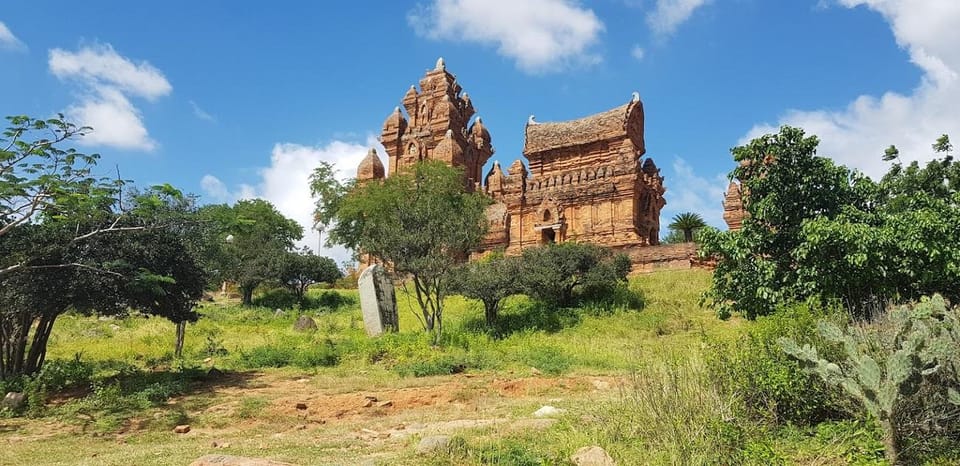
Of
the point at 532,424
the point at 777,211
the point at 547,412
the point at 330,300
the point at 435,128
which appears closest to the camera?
the point at 532,424

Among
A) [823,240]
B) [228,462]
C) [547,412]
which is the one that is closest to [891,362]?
[547,412]

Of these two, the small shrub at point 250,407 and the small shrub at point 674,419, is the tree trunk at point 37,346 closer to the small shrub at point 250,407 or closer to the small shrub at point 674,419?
the small shrub at point 250,407

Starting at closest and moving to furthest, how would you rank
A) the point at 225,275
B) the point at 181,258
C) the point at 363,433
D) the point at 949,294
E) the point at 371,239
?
the point at 363,433 < the point at 949,294 < the point at 181,258 < the point at 371,239 < the point at 225,275

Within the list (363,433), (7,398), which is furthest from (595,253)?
(7,398)

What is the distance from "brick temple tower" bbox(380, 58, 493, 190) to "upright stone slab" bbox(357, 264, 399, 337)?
19105 mm

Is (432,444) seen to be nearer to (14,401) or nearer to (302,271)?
(14,401)

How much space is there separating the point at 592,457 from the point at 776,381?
2.33 metres

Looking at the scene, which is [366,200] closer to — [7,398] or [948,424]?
[7,398]

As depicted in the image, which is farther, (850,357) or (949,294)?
(949,294)

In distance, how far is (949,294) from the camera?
9633 millimetres

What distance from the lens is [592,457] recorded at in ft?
18.4

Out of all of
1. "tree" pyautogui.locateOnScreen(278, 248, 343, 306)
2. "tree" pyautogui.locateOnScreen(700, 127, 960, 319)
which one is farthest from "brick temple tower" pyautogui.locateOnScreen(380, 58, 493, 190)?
"tree" pyautogui.locateOnScreen(700, 127, 960, 319)

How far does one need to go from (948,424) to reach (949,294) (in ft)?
15.2

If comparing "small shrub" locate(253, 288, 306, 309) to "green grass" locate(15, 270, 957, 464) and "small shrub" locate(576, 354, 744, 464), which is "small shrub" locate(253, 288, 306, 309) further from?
"small shrub" locate(576, 354, 744, 464)
